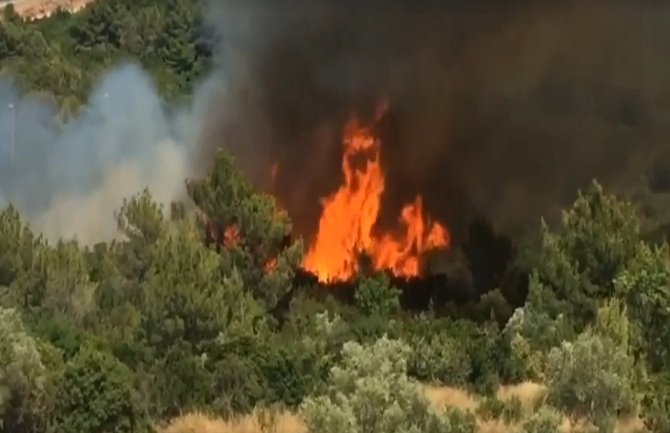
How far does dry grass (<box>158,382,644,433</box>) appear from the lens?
11.3 m

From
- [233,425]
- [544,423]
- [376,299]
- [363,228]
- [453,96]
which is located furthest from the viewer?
[453,96]

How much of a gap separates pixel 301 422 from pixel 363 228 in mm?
12793

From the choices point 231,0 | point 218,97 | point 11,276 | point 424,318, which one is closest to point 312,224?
point 218,97

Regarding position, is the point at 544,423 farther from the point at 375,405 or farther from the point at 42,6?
the point at 42,6

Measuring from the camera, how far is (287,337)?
14.3 metres

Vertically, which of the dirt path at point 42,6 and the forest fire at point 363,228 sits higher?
the dirt path at point 42,6

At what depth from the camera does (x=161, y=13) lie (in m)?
26.0

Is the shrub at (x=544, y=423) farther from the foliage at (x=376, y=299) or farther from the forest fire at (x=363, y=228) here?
the forest fire at (x=363, y=228)

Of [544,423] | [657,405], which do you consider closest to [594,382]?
[657,405]

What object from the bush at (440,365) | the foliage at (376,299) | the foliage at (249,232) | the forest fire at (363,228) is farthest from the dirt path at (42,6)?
the bush at (440,365)

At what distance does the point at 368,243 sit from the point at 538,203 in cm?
364

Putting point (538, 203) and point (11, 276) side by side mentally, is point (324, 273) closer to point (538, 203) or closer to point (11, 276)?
point (538, 203)

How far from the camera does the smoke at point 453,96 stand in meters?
23.7

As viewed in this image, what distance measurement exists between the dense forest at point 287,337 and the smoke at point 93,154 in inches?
207
